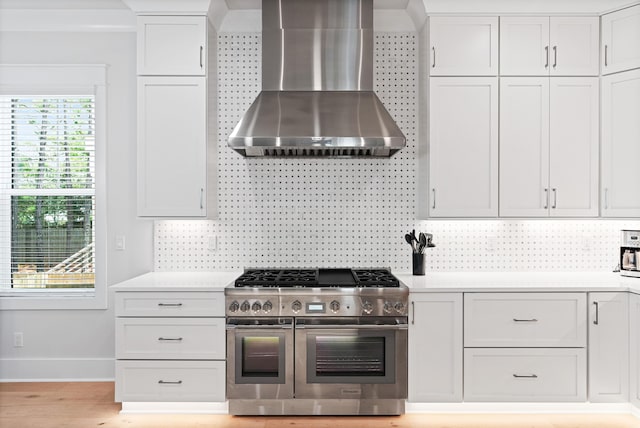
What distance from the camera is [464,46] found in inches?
135

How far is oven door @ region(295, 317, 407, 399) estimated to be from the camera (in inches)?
123

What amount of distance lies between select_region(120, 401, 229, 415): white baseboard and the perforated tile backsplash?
1.01 m

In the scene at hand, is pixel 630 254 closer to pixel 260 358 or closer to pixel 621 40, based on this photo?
pixel 621 40

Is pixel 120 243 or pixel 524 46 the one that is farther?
pixel 120 243

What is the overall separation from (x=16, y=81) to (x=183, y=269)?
1.94 m

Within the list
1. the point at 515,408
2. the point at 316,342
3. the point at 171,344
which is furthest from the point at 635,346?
the point at 171,344

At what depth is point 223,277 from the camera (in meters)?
3.53

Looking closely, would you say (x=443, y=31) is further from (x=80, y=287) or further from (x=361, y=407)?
(x=80, y=287)

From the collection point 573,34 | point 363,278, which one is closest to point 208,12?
point 363,278

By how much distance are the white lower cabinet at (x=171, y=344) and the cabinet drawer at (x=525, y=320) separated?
1.62m

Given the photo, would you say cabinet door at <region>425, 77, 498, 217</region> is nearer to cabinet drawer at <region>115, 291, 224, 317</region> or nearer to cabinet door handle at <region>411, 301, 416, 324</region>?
cabinet door handle at <region>411, 301, 416, 324</region>

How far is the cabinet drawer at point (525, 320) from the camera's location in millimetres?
3148

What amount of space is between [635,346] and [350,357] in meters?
1.78

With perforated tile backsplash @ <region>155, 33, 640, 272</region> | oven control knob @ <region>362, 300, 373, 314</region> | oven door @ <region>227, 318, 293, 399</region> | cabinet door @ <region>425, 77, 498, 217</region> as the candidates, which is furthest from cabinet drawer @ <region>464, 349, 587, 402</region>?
oven door @ <region>227, 318, 293, 399</region>
